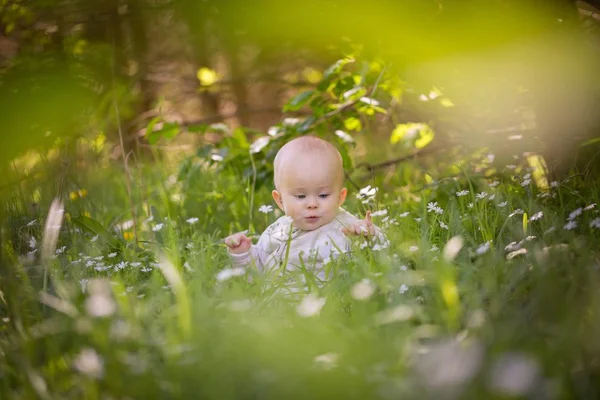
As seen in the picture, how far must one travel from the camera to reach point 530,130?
10.4 ft

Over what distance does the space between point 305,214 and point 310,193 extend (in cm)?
9

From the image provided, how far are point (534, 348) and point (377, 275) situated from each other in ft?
2.02

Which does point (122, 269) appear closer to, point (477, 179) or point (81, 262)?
point (81, 262)

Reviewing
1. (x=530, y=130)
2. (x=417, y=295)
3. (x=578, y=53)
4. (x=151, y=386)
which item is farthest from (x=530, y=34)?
(x=151, y=386)

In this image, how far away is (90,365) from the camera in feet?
4.44

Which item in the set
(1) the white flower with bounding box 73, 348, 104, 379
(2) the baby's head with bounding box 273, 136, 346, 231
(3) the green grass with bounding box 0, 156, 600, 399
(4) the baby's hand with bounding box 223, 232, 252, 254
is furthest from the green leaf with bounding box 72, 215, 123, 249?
(1) the white flower with bounding box 73, 348, 104, 379

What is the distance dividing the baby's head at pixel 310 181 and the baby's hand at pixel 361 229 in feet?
0.64

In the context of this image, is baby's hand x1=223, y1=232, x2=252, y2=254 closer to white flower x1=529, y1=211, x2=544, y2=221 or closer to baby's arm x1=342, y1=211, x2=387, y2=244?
baby's arm x1=342, y1=211, x2=387, y2=244

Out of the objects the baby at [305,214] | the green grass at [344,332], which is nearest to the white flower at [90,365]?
the green grass at [344,332]

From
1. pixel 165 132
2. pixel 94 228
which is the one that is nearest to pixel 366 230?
pixel 94 228

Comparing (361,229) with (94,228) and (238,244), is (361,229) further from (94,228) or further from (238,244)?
(94,228)

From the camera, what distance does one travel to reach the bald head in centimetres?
259

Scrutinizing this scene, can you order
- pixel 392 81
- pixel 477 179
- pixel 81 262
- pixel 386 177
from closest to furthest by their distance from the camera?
1. pixel 81 262
2. pixel 477 179
3. pixel 392 81
4. pixel 386 177

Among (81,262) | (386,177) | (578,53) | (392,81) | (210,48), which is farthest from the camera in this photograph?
(210,48)
